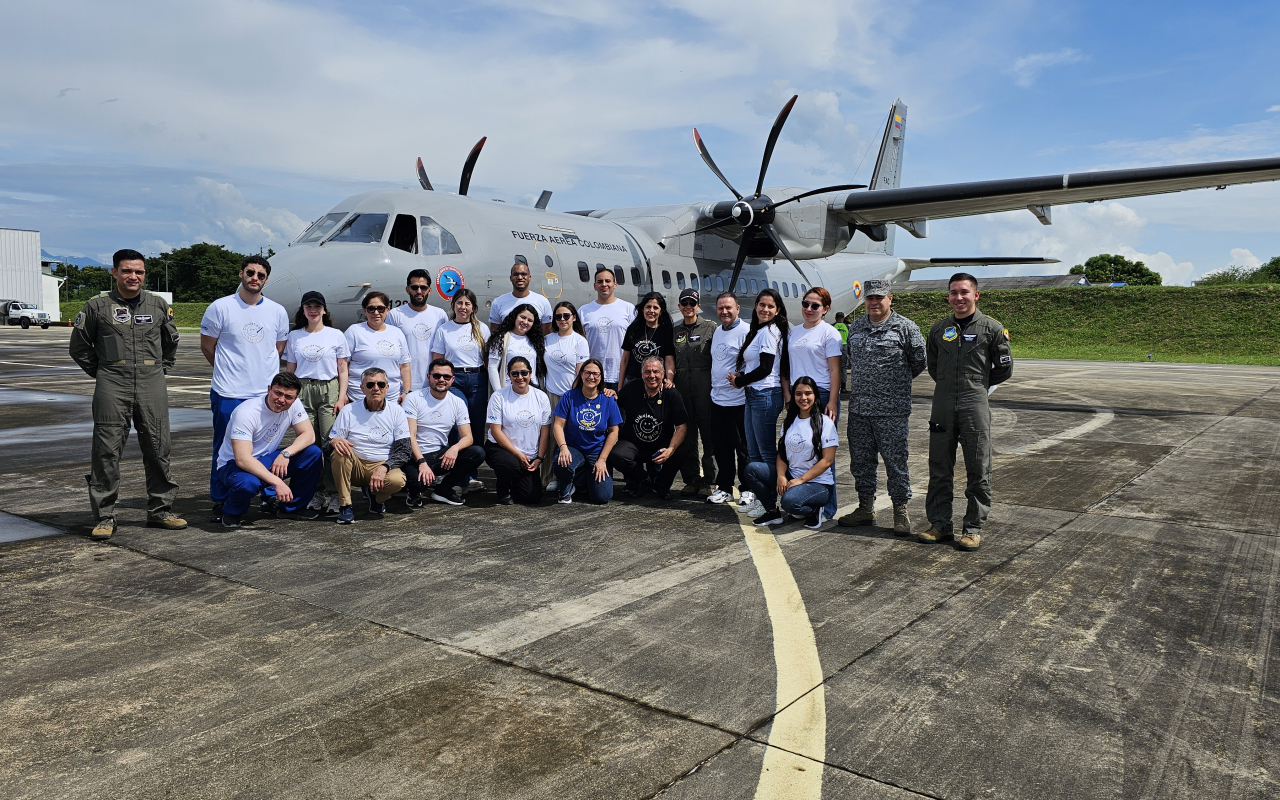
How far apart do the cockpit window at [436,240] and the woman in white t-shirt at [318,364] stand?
4340 mm

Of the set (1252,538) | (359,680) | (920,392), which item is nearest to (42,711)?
(359,680)

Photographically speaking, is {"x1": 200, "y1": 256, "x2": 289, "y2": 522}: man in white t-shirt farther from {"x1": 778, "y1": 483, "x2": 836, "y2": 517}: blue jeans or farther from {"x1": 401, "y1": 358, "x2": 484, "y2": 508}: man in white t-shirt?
{"x1": 778, "y1": 483, "x2": 836, "y2": 517}: blue jeans

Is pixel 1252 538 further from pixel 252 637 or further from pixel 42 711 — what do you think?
pixel 42 711

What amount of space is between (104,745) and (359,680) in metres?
0.96

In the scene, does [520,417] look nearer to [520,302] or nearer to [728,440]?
[520,302]

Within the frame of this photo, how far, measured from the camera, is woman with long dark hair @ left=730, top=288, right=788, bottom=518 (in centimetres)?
692

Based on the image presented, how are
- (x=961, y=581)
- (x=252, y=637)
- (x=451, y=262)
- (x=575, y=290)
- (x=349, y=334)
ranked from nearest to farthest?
(x=252, y=637)
(x=961, y=581)
(x=349, y=334)
(x=451, y=262)
(x=575, y=290)

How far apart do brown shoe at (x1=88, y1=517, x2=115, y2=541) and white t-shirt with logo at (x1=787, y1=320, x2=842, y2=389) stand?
534 cm

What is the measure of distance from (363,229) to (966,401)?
8283 millimetres

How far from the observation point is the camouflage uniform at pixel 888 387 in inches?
246

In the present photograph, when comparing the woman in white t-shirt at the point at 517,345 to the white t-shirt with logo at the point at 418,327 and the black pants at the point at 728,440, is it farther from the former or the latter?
the black pants at the point at 728,440

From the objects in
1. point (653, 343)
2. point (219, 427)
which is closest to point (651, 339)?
point (653, 343)

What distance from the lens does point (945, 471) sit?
19.8ft

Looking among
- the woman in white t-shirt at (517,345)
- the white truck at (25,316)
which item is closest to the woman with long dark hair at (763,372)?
the woman in white t-shirt at (517,345)
